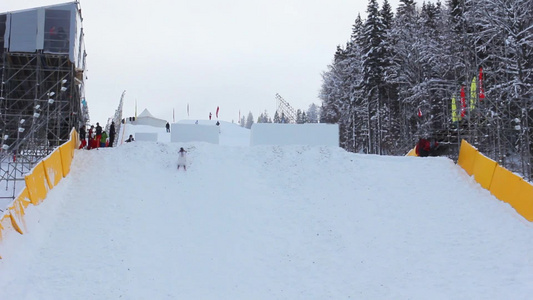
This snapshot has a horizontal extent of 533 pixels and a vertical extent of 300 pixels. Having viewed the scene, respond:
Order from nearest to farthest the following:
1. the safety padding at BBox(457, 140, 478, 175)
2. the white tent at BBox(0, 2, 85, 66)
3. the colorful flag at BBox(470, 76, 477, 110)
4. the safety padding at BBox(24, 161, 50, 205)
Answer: the safety padding at BBox(24, 161, 50, 205), the safety padding at BBox(457, 140, 478, 175), the colorful flag at BBox(470, 76, 477, 110), the white tent at BBox(0, 2, 85, 66)

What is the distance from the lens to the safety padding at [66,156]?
63.4ft

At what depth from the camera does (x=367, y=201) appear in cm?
1877

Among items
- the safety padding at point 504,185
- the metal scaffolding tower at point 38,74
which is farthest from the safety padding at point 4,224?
the safety padding at point 504,185

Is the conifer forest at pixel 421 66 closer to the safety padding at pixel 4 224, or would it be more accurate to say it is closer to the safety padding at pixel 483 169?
the safety padding at pixel 483 169

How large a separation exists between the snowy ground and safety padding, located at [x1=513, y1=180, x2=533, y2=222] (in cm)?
27

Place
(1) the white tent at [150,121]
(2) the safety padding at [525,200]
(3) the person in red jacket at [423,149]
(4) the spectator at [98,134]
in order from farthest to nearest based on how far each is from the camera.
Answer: (1) the white tent at [150,121]
(3) the person in red jacket at [423,149]
(4) the spectator at [98,134]
(2) the safety padding at [525,200]

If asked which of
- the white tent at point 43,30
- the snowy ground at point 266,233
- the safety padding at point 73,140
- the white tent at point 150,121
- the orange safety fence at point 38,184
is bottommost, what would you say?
the snowy ground at point 266,233

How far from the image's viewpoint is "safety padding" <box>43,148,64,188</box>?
1722 cm

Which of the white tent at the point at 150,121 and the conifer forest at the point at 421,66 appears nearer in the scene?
the conifer forest at the point at 421,66

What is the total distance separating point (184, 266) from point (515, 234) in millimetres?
9235

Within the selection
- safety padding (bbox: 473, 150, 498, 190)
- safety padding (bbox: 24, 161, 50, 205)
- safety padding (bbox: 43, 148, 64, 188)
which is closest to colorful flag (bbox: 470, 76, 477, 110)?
safety padding (bbox: 473, 150, 498, 190)

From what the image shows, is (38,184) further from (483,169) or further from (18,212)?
(483,169)

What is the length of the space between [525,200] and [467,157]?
5160 millimetres

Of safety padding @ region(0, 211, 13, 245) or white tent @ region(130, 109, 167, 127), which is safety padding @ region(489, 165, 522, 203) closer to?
safety padding @ region(0, 211, 13, 245)
